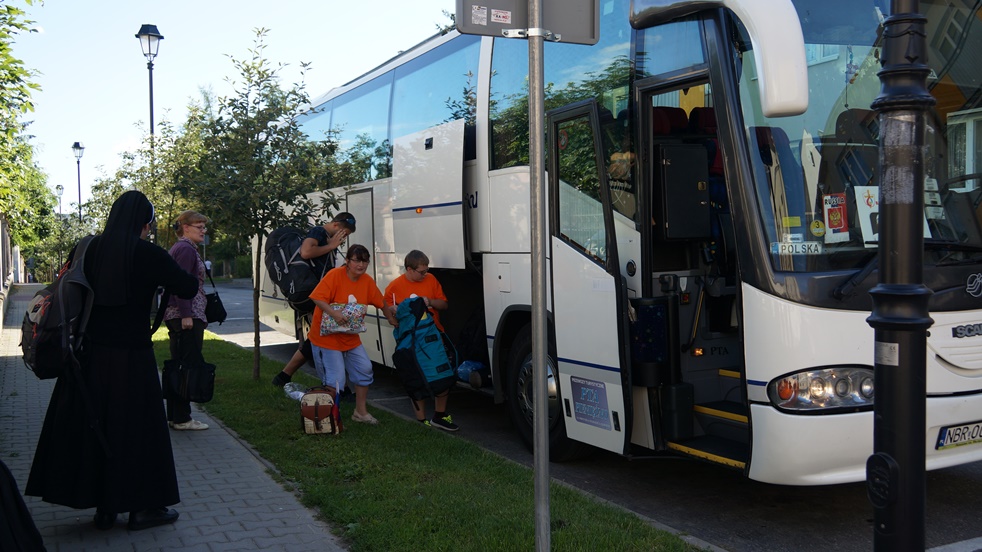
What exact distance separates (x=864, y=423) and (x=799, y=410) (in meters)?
0.36

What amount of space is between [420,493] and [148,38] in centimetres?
1980

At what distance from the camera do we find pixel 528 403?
23.9ft

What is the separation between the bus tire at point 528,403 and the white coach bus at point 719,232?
2 centimetres

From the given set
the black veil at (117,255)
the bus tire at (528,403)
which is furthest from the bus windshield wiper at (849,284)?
the black veil at (117,255)

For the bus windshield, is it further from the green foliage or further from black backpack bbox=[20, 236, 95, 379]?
black backpack bbox=[20, 236, 95, 379]

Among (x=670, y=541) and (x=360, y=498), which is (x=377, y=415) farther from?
(x=670, y=541)

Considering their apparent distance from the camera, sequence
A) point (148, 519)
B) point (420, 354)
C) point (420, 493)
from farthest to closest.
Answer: point (420, 354) < point (420, 493) < point (148, 519)

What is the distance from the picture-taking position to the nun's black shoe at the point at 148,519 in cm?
520

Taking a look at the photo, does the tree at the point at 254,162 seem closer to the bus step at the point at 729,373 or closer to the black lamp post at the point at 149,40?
the bus step at the point at 729,373

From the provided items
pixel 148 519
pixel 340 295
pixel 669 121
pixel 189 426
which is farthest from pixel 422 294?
pixel 148 519

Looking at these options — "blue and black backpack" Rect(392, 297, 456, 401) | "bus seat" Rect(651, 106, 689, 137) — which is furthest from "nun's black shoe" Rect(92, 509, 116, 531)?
"bus seat" Rect(651, 106, 689, 137)

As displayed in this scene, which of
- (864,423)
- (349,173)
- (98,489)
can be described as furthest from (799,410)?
(349,173)

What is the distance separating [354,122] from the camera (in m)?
11.6

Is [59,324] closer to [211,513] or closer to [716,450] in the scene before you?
[211,513]
